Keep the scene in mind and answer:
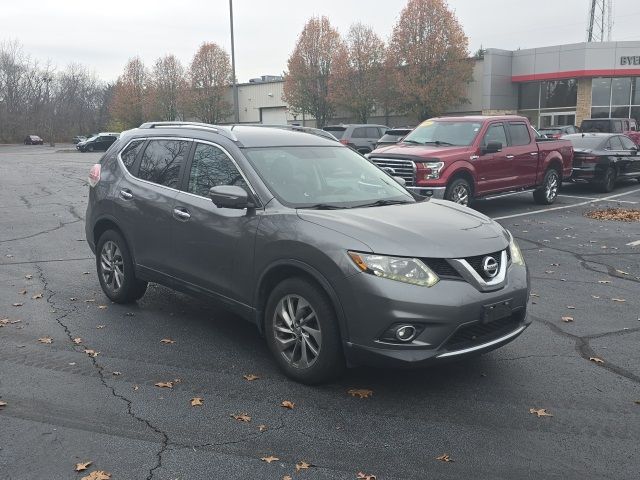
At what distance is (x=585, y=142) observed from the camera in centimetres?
1677

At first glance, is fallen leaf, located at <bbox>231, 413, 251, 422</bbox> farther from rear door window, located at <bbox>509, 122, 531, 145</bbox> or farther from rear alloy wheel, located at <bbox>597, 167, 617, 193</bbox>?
rear alloy wheel, located at <bbox>597, 167, 617, 193</bbox>

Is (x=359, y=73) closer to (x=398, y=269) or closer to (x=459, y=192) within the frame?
(x=459, y=192)

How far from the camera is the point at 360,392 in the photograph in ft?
14.2

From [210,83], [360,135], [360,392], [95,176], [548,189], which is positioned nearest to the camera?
[360,392]

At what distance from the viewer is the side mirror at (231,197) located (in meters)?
4.63

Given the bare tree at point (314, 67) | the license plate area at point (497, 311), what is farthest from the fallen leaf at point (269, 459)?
the bare tree at point (314, 67)

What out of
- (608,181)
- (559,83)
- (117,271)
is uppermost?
(559,83)

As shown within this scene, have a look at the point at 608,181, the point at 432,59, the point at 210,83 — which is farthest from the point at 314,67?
the point at 608,181

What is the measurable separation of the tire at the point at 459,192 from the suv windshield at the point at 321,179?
6224mm

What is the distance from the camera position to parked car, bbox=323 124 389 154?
24.2 m

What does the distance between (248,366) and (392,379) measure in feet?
3.70

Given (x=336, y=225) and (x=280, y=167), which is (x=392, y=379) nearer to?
(x=336, y=225)

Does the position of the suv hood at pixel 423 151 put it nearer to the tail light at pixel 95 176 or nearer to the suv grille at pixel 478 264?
the tail light at pixel 95 176

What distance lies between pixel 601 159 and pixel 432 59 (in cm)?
2796
